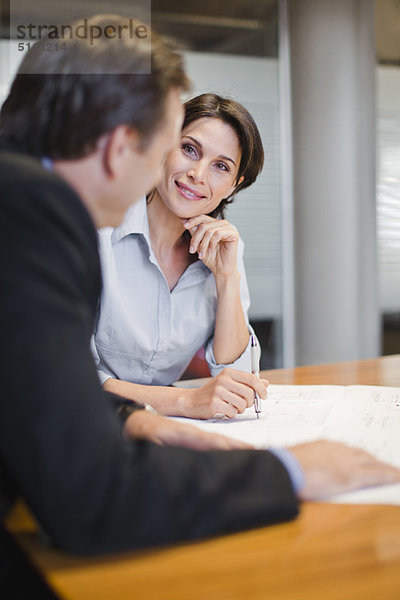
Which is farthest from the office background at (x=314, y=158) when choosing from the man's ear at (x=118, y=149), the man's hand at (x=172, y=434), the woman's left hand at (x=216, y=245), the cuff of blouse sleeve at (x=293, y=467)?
the cuff of blouse sleeve at (x=293, y=467)

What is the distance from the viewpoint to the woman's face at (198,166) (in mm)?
1825

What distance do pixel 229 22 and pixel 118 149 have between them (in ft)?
12.5

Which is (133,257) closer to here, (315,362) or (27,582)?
(27,582)

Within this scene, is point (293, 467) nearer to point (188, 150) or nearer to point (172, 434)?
point (172, 434)

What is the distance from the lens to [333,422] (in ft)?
4.23

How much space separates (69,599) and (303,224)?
12.9ft

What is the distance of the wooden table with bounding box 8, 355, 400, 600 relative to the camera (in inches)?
26.5

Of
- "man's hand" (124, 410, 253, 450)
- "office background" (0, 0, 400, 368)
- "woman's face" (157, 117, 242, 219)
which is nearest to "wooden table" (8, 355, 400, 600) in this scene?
"man's hand" (124, 410, 253, 450)

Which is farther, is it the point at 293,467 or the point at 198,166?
the point at 198,166

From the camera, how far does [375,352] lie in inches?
180

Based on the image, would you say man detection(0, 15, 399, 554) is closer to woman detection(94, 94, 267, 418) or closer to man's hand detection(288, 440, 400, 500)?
man's hand detection(288, 440, 400, 500)

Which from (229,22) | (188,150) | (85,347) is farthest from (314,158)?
(85,347)

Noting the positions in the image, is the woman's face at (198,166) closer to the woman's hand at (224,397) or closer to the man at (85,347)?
the woman's hand at (224,397)

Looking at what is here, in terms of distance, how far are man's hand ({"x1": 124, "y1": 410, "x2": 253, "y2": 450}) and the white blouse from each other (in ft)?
1.98
